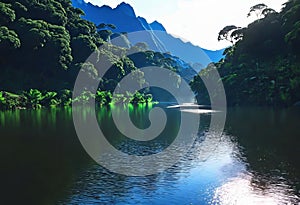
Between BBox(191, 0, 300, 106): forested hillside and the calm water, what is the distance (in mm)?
45339

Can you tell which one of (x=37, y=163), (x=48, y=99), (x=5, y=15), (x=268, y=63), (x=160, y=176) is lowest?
(x=160, y=176)

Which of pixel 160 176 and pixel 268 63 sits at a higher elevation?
pixel 268 63

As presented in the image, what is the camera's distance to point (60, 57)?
85938 millimetres

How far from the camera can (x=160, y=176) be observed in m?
18.8

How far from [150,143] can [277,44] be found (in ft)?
223

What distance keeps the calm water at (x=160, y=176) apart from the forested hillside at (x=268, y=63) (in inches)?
1785

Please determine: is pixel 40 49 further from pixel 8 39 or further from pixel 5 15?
pixel 8 39

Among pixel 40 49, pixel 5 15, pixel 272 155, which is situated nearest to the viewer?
pixel 272 155

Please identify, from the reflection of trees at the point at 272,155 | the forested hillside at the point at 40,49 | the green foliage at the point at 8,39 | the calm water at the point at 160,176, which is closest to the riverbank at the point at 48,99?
the forested hillside at the point at 40,49

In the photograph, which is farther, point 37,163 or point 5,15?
point 5,15

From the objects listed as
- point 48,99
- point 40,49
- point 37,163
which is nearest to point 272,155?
point 37,163

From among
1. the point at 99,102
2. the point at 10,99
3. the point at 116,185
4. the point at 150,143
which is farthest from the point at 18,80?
the point at 116,185

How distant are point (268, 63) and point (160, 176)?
7722cm

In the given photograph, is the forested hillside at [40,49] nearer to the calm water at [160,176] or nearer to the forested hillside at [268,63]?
the forested hillside at [268,63]
